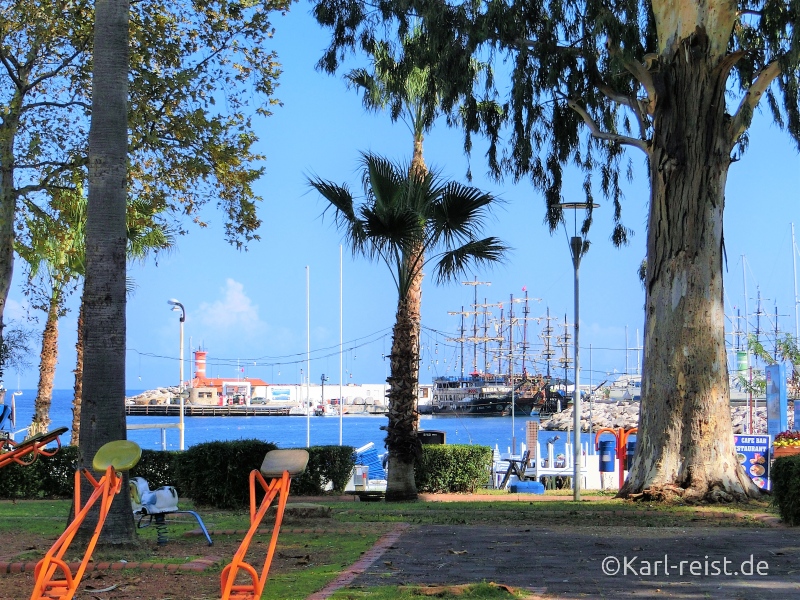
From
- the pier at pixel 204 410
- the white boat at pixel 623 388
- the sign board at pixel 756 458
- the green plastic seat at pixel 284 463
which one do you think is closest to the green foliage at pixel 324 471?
the sign board at pixel 756 458

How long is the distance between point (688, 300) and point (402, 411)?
5067mm

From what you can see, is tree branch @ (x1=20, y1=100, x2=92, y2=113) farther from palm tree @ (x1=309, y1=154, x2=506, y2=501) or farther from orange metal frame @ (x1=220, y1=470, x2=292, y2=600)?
orange metal frame @ (x1=220, y1=470, x2=292, y2=600)

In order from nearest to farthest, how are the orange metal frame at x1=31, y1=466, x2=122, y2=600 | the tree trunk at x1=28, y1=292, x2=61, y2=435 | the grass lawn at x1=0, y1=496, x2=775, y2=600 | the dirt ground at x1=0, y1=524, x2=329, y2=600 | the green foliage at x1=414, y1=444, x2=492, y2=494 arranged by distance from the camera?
the orange metal frame at x1=31, y1=466, x2=122, y2=600
the dirt ground at x1=0, y1=524, x2=329, y2=600
the grass lawn at x1=0, y1=496, x2=775, y2=600
the green foliage at x1=414, y1=444, x2=492, y2=494
the tree trunk at x1=28, y1=292, x2=61, y2=435

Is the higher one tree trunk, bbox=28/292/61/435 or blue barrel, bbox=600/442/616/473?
tree trunk, bbox=28/292/61/435

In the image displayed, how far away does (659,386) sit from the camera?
1448 cm

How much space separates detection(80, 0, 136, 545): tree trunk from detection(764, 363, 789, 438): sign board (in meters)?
14.7

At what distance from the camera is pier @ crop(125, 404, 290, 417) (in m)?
130

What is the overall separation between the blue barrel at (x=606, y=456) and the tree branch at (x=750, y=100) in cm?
840

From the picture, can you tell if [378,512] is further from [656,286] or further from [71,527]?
[71,527]

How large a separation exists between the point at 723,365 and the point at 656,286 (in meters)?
1.60

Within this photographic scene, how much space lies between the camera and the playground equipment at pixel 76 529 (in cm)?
525

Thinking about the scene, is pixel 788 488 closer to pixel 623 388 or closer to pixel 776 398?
pixel 776 398

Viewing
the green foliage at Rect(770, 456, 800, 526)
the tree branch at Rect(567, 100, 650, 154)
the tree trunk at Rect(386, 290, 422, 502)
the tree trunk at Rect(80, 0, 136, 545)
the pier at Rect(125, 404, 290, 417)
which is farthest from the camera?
the pier at Rect(125, 404, 290, 417)

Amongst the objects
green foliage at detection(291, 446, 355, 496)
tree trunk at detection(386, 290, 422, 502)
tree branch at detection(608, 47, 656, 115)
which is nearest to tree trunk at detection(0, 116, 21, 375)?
green foliage at detection(291, 446, 355, 496)
